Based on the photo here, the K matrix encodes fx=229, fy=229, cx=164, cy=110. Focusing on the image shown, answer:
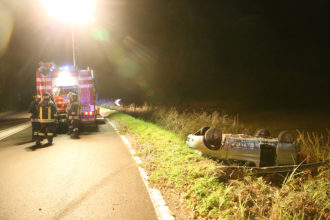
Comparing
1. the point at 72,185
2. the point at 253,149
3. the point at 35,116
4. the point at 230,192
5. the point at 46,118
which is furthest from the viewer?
the point at 35,116

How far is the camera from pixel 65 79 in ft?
40.7

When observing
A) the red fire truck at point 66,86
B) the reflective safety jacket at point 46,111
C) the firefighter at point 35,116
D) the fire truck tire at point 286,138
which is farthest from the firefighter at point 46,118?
the fire truck tire at point 286,138

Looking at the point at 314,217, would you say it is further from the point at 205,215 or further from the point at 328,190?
the point at 205,215

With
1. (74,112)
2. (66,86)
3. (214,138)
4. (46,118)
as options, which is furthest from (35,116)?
(214,138)

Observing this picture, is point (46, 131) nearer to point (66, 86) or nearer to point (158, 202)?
point (66, 86)

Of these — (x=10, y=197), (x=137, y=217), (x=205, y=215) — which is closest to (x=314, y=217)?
(x=205, y=215)

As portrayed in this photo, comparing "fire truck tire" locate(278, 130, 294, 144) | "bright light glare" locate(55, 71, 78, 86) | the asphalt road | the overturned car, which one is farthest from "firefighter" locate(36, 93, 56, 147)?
"fire truck tire" locate(278, 130, 294, 144)

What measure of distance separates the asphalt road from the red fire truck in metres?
4.76

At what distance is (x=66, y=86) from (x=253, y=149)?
10.6 metres

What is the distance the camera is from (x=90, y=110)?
12258mm

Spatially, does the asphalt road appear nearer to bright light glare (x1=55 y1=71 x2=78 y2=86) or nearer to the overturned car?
the overturned car

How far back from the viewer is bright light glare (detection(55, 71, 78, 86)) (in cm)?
1229

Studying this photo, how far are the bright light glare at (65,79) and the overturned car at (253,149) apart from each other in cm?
921

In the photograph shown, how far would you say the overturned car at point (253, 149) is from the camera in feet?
16.9
